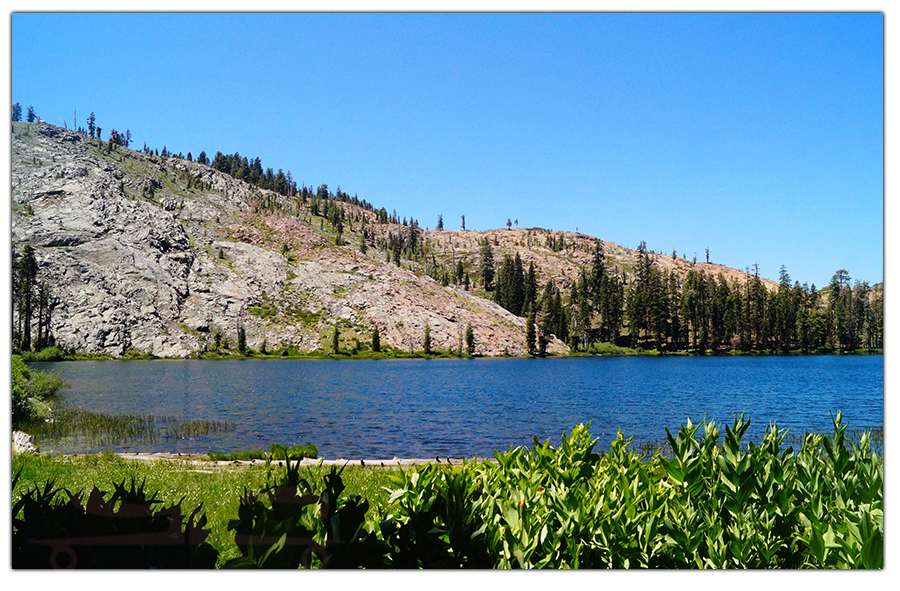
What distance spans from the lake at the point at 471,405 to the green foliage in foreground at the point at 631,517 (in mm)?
13511

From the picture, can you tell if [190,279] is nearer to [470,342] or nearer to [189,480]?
[470,342]

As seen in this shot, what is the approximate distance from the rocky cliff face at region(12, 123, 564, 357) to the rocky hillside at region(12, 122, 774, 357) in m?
0.31

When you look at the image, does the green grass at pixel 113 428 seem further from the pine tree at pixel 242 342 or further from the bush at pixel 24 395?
the pine tree at pixel 242 342

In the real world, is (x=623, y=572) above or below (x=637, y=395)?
above

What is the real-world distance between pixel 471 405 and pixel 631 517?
40002mm

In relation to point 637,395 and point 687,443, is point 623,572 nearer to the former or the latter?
point 687,443

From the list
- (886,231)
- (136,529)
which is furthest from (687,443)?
(136,529)

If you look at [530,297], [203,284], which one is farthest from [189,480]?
[530,297]

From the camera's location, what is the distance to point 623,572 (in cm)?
478

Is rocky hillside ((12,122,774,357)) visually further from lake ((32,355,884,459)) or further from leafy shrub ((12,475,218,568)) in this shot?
leafy shrub ((12,475,218,568))

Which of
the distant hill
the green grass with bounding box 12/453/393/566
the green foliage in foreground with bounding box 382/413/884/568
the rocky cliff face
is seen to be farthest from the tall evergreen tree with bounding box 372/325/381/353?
the green foliage in foreground with bounding box 382/413/884/568

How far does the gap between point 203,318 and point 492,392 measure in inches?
4087

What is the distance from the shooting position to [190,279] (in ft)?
485

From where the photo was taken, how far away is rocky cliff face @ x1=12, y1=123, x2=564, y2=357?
120312 millimetres
